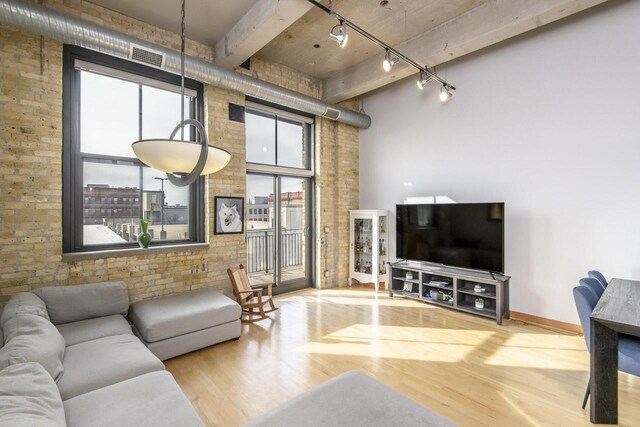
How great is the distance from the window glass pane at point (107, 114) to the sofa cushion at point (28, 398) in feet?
9.08

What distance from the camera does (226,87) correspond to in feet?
13.7

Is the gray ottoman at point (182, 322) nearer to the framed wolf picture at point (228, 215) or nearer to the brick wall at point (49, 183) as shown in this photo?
the brick wall at point (49, 183)

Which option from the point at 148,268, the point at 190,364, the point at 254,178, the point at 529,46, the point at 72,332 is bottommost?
the point at 190,364

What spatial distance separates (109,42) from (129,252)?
232 cm

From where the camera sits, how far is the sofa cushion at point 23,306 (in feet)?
7.65

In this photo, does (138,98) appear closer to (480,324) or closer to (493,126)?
(493,126)

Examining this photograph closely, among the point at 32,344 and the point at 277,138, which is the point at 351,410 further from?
the point at 277,138

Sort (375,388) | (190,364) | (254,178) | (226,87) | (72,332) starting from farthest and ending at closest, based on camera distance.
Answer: (254,178), (226,87), (190,364), (72,332), (375,388)

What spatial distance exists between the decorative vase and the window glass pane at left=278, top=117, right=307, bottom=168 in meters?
2.45

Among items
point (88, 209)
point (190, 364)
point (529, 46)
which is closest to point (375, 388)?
point (190, 364)

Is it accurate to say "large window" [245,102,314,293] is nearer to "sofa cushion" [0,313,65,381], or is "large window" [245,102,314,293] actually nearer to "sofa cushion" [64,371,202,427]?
"sofa cushion" [0,313,65,381]

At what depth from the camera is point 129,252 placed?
142 inches

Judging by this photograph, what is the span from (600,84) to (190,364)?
5.48 meters

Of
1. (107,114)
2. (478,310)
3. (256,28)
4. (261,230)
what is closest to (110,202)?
(107,114)
